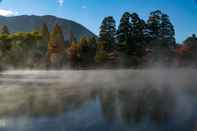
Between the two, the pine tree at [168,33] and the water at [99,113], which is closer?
the water at [99,113]

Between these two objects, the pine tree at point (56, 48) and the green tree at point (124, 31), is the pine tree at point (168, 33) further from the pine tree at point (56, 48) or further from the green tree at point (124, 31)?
the pine tree at point (56, 48)

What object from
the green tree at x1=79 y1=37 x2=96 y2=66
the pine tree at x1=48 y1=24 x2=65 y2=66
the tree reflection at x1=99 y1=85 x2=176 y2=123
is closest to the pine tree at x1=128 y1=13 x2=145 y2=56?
the green tree at x1=79 y1=37 x2=96 y2=66

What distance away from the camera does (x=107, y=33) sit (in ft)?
160

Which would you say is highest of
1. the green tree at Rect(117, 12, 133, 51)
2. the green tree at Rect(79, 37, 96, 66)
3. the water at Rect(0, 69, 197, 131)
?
the green tree at Rect(117, 12, 133, 51)

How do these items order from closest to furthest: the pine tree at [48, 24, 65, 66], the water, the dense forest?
the water
the dense forest
the pine tree at [48, 24, 65, 66]

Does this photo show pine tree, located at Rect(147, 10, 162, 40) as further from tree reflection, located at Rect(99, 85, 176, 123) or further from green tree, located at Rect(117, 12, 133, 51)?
tree reflection, located at Rect(99, 85, 176, 123)

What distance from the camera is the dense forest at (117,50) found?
146ft

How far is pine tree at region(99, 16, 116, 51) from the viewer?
47625mm

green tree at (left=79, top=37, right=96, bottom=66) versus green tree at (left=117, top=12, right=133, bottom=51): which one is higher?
green tree at (left=117, top=12, right=133, bottom=51)

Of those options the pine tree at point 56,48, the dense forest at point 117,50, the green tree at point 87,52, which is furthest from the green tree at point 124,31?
the pine tree at point 56,48

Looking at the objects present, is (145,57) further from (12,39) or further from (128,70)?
(12,39)

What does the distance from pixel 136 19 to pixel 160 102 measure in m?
34.3

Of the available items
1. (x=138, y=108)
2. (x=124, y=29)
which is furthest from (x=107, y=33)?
(x=138, y=108)

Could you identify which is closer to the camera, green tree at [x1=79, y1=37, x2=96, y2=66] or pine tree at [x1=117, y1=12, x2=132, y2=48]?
green tree at [x1=79, y1=37, x2=96, y2=66]
